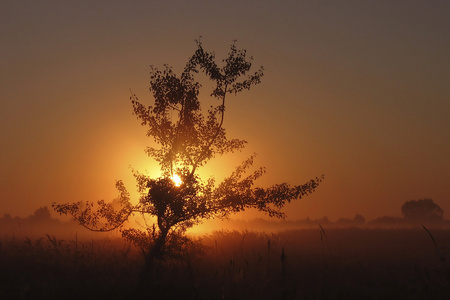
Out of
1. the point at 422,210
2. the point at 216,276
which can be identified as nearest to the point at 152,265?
the point at 216,276

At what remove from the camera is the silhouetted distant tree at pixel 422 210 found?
82.9 meters

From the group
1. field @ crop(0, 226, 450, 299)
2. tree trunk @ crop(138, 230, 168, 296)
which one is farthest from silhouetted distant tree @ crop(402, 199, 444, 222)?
tree trunk @ crop(138, 230, 168, 296)

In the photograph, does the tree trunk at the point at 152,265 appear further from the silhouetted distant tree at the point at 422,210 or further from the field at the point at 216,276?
the silhouetted distant tree at the point at 422,210

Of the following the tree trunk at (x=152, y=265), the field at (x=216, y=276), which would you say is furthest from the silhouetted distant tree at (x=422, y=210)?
the tree trunk at (x=152, y=265)

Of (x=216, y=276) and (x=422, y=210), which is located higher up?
(x=422, y=210)

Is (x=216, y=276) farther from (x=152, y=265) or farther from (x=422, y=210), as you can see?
(x=422, y=210)

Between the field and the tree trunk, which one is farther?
the tree trunk

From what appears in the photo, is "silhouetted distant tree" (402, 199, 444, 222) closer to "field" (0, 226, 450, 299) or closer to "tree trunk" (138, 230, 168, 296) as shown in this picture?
"field" (0, 226, 450, 299)

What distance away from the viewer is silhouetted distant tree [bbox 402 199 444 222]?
82.9 m

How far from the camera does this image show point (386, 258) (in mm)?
18109

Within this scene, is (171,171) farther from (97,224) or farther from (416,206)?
(416,206)

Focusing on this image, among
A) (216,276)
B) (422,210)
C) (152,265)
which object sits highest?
(422,210)

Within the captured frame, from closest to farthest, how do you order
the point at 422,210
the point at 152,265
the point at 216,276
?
the point at 216,276 < the point at 152,265 < the point at 422,210

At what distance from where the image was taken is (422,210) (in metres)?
84.6
